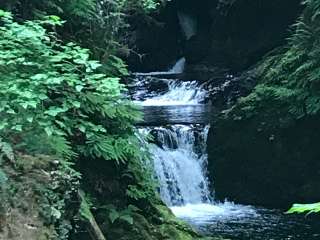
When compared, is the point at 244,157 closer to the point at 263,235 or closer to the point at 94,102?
the point at 263,235

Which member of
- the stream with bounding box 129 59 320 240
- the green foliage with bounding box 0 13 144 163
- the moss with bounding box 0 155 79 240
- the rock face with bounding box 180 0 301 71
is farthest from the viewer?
the rock face with bounding box 180 0 301 71

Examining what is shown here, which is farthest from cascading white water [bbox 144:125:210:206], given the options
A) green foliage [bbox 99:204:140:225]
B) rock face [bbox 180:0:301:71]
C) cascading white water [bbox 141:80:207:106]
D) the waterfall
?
the waterfall

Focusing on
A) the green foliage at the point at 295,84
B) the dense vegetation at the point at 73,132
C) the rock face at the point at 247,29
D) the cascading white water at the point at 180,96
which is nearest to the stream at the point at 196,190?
the cascading white water at the point at 180,96

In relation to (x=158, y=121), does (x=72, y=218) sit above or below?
above

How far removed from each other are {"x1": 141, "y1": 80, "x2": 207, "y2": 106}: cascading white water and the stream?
48.7 inches

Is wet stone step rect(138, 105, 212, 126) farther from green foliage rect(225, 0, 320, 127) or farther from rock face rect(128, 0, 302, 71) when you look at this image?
rock face rect(128, 0, 302, 71)

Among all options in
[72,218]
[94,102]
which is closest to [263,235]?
[94,102]

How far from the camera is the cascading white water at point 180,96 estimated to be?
18969 millimetres

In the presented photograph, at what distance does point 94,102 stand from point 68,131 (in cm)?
57

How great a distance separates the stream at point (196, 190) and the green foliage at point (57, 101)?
159 inches

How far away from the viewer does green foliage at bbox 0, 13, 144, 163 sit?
14.0 feet

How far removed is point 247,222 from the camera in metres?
10.8

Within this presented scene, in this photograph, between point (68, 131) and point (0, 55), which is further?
point (68, 131)

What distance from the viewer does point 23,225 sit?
378 centimetres
